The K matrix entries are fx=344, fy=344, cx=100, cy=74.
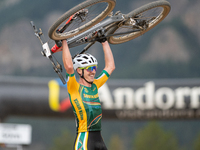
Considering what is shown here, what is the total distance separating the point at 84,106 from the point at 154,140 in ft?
83.8

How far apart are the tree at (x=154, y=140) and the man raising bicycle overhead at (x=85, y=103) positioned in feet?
78.4

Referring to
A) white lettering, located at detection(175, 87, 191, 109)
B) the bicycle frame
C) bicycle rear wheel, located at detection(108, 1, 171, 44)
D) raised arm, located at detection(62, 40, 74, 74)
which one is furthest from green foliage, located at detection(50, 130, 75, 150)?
raised arm, located at detection(62, 40, 74, 74)

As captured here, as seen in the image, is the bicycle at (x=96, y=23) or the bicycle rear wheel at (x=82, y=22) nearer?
the bicycle rear wheel at (x=82, y=22)

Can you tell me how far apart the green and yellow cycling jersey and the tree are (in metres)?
23.9

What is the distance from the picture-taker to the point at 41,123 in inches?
2261

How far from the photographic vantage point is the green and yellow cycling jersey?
5.73 meters

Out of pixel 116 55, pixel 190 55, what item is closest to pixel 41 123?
pixel 116 55

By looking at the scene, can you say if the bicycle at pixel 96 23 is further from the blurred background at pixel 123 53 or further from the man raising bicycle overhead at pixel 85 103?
the blurred background at pixel 123 53

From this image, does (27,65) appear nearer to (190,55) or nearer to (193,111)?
(190,55)

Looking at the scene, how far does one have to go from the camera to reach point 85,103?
5785mm

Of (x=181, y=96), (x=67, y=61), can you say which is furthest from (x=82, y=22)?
(x=181, y=96)

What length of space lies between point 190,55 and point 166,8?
56327 millimetres

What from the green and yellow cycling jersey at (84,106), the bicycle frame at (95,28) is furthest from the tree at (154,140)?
the green and yellow cycling jersey at (84,106)

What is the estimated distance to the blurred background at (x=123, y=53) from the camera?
54.6 metres
